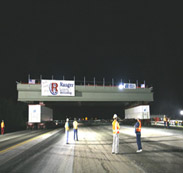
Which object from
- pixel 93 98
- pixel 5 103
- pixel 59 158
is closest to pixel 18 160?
pixel 59 158

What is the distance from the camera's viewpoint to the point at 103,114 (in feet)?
413

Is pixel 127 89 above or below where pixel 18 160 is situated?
above

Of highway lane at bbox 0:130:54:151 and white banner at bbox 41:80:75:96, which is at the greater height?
white banner at bbox 41:80:75:96

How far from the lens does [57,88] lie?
3559cm

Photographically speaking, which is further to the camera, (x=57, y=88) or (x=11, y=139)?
(x=57, y=88)

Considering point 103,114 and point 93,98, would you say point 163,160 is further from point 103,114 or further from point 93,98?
point 103,114

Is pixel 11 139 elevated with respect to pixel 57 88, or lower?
lower

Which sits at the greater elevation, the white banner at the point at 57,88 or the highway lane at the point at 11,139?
the white banner at the point at 57,88

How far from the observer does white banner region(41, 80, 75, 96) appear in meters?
35.2

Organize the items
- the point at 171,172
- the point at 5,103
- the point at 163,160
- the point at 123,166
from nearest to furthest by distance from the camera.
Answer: the point at 171,172
the point at 123,166
the point at 163,160
the point at 5,103

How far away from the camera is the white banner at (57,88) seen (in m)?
35.2

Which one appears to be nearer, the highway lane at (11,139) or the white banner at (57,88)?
the highway lane at (11,139)

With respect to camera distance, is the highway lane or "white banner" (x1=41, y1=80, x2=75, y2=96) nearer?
the highway lane

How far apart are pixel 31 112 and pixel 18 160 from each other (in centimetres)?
2829
